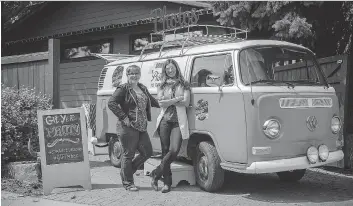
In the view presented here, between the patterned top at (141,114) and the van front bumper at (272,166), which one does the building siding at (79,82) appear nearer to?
the patterned top at (141,114)

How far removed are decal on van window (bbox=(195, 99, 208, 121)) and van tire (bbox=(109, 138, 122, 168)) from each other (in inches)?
99.0

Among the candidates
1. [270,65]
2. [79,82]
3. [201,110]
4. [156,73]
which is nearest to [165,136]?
[201,110]

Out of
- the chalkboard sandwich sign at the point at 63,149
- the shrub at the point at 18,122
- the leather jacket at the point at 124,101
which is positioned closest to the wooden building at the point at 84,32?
the shrub at the point at 18,122

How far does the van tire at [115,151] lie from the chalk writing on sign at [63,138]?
1.67 metres

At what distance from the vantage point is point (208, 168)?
6668 mm

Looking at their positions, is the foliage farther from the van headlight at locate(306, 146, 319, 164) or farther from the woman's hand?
the van headlight at locate(306, 146, 319, 164)

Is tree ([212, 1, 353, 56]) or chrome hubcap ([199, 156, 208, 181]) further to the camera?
tree ([212, 1, 353, 56])

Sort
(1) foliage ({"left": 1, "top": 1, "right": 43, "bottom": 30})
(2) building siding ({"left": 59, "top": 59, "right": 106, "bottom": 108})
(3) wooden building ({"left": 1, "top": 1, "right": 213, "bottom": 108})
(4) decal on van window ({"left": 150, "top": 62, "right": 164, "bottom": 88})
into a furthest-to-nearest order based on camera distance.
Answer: (1) foliage ({"left": 1, "top": 1, "right": 43, "bottom": 30}) < (2) building siding ({"left": 59, "top": 59, "right": 106, "bottom": 108}) < (3) wooden building ({"left": 1, "top": 1, "right": 213, "bottom": 108}) < (4) decal on van window ({"left": 150, "top": 62, "right": 164, "bottom": 88})

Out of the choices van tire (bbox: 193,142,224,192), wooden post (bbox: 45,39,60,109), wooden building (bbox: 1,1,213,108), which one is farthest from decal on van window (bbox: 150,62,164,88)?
wooden building (bbox: 1,1,213,108)

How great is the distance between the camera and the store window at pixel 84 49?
1499 cm

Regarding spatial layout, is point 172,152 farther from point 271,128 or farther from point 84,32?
point 84,32

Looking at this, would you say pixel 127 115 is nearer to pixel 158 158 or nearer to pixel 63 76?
pixel 158 158

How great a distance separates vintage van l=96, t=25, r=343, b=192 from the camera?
6082 millimetres

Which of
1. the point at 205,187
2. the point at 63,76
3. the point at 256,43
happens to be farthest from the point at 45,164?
the point at 63,76
